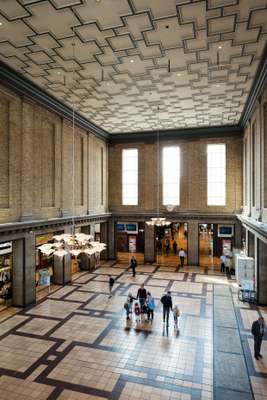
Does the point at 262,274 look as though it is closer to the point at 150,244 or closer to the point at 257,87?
the point at 257,87

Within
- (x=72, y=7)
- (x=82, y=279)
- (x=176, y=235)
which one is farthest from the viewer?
(x=176, y=235)

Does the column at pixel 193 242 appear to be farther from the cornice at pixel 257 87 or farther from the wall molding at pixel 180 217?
the cornice at pixel 257 87

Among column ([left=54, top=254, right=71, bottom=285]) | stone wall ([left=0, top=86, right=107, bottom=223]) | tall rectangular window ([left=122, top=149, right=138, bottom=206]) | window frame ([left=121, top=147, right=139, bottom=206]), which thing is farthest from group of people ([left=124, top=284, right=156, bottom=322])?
tall rectangular window ([left=122, top=149, right=138, bottom=206])

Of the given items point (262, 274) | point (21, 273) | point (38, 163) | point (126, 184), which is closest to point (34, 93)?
point (38, 163)

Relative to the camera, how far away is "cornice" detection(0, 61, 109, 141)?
10.2 metres

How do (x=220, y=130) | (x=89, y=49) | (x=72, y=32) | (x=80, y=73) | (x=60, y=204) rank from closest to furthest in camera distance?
(x=72, y=32)
(x=89, y=49)
(x=80, y=73)
(x=60, y=204)
(x=220, y=130)

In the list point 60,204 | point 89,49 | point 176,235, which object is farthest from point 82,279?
point 176,235

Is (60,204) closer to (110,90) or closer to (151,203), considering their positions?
(110,90)

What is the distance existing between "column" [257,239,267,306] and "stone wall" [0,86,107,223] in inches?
370

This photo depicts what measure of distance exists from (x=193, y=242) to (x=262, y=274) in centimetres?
715

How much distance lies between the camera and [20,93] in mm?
11180

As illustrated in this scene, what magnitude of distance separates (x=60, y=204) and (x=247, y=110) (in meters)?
10.7

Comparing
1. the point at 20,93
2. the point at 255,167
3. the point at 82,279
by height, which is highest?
the point at 20,93

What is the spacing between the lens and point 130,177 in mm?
20766
